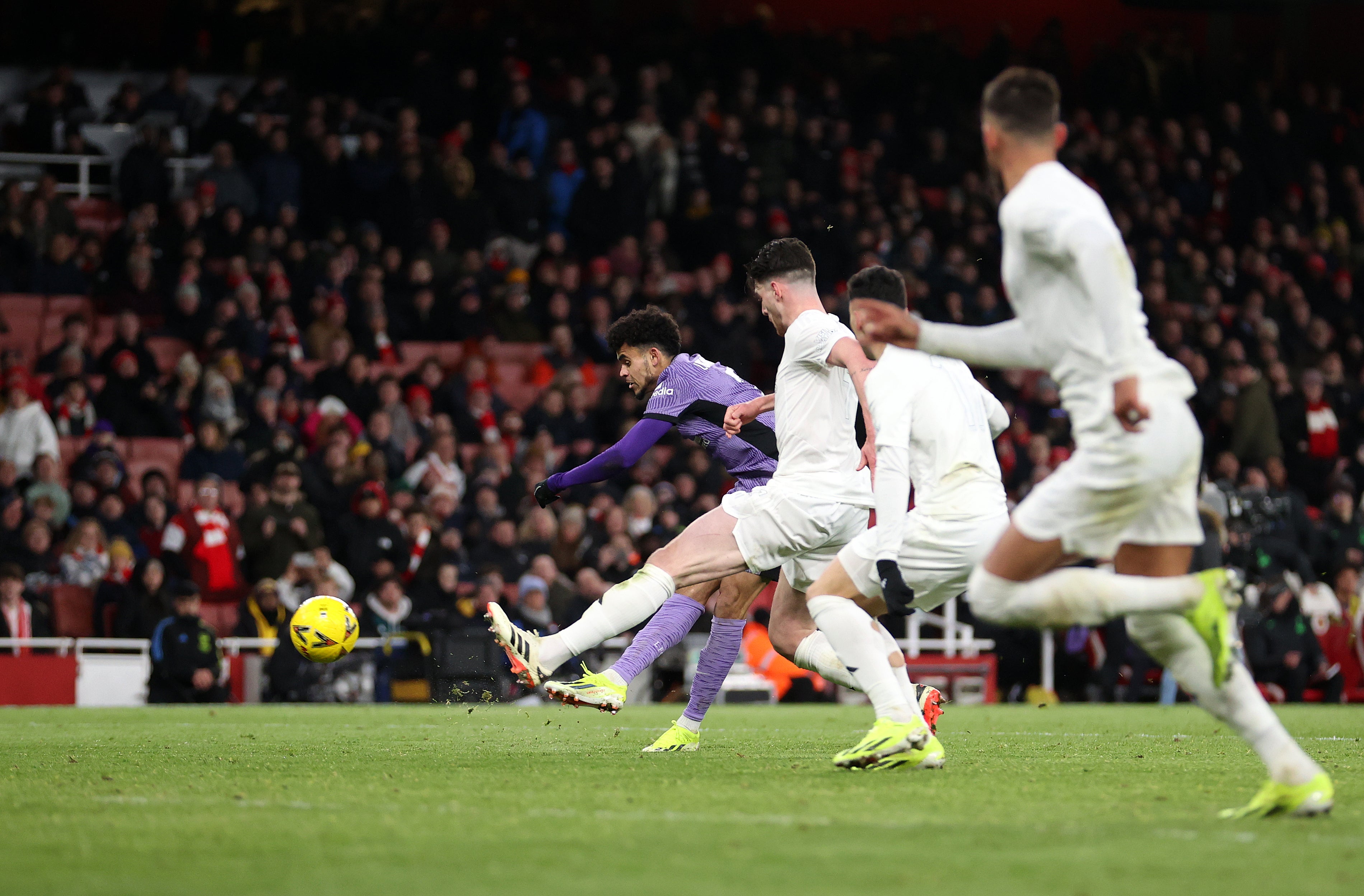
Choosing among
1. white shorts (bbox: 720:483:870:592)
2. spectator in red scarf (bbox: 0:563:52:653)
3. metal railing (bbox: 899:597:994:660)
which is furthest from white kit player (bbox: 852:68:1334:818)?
spectator in red scarf (bbox: 0:563:52:653)

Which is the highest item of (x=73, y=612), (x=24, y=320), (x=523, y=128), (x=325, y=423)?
(x=523, y=128)

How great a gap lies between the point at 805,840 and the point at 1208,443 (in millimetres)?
16480

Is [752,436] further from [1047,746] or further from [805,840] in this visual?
[805,840]

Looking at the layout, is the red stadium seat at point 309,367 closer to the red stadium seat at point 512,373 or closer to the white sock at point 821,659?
the red stadium seat at point 512,373

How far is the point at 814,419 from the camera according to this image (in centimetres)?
782

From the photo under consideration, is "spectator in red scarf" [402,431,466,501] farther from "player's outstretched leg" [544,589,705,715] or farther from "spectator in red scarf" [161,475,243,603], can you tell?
"player's outstretched leg" [544,589,705,715]

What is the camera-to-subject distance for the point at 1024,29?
91.7 ft

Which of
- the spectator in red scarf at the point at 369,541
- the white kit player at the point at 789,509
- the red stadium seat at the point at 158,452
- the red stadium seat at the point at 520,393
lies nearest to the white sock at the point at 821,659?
the white kit player at the point at 789,509

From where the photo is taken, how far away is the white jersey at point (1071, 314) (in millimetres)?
5121

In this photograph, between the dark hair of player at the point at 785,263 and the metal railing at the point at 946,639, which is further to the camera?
the metal railing at the point at 946,639

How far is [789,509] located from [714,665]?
125 cm

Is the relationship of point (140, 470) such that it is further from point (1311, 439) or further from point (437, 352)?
point (1311, 439)

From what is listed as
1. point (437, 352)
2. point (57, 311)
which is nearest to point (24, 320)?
point (57, 311)

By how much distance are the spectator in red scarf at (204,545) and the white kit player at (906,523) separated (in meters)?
10.3
